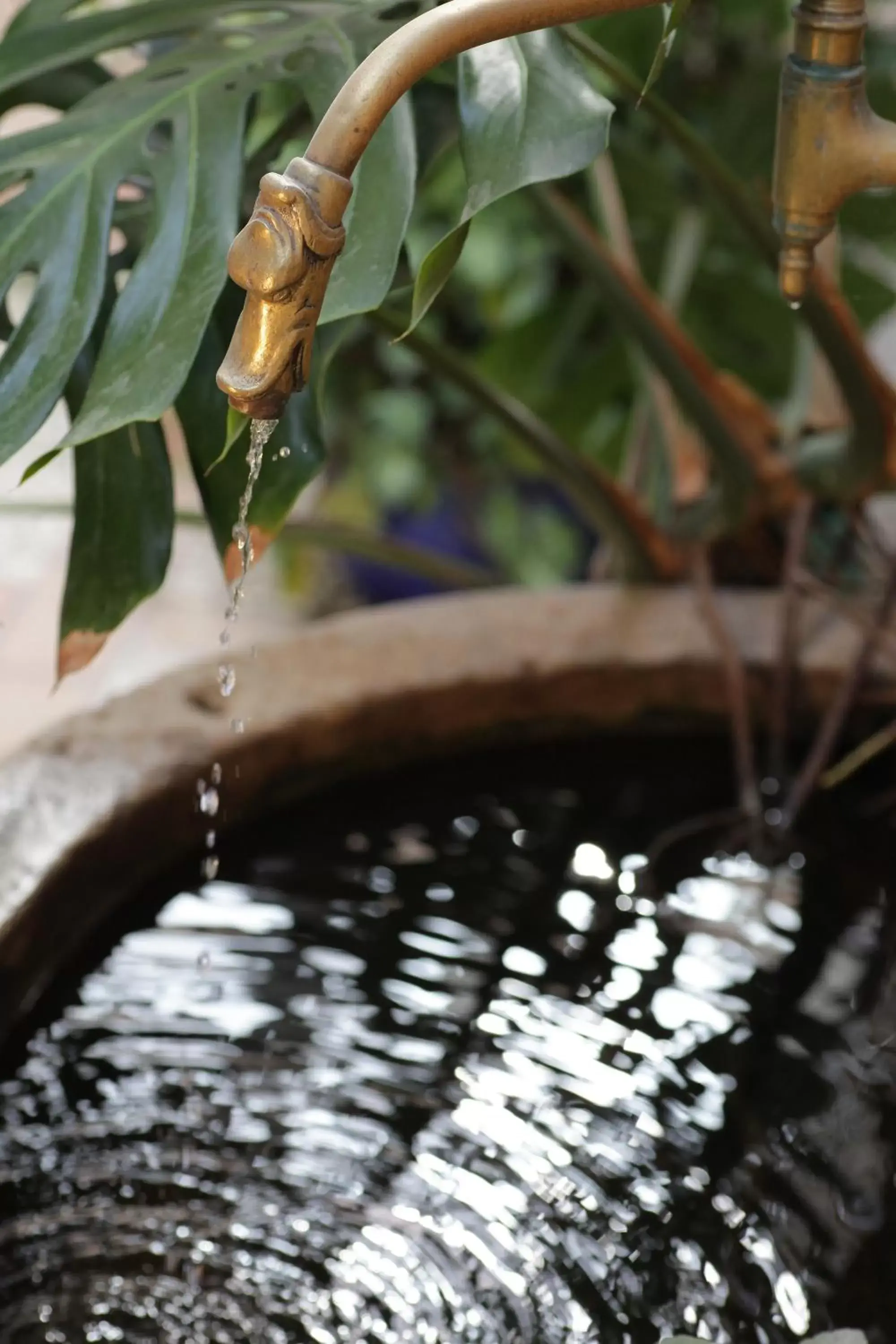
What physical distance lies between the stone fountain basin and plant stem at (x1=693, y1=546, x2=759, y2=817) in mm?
16

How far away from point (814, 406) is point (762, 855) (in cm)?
46

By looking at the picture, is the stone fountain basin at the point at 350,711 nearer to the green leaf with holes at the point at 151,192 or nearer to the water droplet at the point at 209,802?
the water droplet at the point at 209,802

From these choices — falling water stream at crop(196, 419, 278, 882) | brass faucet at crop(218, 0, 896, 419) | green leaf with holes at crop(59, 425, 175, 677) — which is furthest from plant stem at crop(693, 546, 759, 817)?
brass faucet at crop(218, 0, 896, 419)

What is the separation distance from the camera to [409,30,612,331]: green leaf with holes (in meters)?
0.66

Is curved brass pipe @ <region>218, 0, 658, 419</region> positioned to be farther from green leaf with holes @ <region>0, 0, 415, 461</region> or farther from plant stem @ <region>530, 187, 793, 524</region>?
plant stem @ <region>530, 187, 793, 524</region>

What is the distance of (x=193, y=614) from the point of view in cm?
279

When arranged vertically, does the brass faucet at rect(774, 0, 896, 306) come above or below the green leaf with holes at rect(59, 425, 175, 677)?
above

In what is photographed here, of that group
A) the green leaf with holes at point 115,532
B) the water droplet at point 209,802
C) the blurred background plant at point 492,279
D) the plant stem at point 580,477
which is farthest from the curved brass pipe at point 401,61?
the water droplet at point 209,802

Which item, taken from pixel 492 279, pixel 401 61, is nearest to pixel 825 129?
pixel 401 61

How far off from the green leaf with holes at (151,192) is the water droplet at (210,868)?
45 centimetres

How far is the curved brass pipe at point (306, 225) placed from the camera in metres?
0.48

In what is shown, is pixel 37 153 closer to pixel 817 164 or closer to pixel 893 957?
pixel 817 164

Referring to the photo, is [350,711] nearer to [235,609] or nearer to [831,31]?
[235,609]

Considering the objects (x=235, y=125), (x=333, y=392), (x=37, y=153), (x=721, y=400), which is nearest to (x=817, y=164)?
(x=235, y=125)
